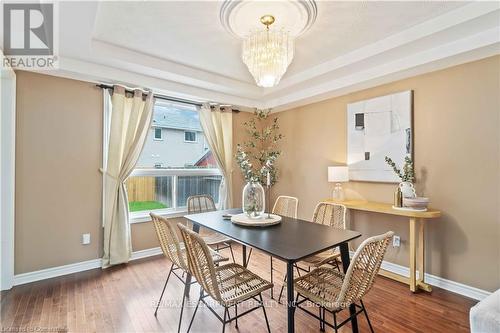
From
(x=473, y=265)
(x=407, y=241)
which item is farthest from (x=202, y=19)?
(x=473, y=265)

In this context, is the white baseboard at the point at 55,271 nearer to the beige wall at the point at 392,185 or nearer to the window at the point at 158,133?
the beige wall at the point at 392,185

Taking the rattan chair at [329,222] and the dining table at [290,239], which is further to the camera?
→ the rattan chair at [329,222]

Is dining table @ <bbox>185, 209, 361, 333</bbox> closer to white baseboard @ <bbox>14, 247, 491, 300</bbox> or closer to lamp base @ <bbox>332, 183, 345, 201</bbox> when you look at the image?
lamp base @ <bbox>332, 183, 345, 201</bbox>

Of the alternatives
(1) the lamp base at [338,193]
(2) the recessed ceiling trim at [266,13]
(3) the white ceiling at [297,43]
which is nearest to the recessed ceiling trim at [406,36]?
(3) the white ceiling at [297,43]

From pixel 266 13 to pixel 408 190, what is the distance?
231 cm

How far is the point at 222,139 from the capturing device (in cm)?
415

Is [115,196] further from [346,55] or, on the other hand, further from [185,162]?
[346,55]

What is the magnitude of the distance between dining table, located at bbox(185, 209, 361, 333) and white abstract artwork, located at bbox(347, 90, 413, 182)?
146 centimetres

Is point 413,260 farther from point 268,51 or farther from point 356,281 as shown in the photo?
point 268,51

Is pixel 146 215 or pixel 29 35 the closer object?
pixel 29 35

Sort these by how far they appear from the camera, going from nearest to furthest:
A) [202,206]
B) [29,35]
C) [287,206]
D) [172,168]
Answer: [29,35], [287,206], [202,206], [172,168]

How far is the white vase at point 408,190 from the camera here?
2.67 metres

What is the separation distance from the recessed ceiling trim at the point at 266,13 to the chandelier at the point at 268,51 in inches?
2.7

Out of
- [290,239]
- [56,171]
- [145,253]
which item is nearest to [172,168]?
[145,253]
